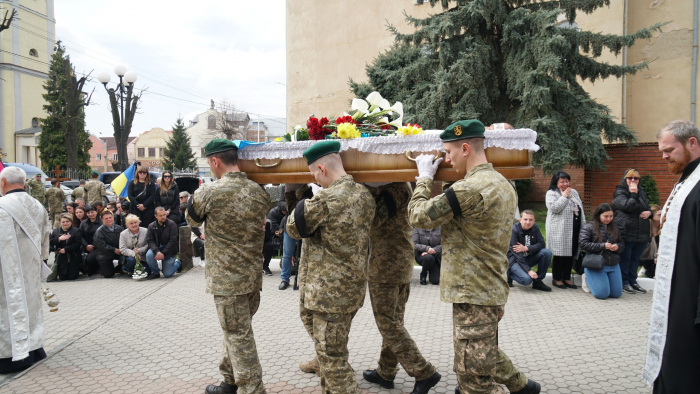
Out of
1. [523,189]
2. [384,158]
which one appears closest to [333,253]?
[384,158]

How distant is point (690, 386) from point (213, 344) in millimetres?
4416

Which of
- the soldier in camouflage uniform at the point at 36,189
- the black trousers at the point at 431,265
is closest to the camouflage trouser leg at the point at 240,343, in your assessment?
the black trousers at the point at 431,265

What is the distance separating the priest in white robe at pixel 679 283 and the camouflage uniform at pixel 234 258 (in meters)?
2.84

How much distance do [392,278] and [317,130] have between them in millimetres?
1419

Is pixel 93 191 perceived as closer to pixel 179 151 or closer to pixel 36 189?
pixel 36 189

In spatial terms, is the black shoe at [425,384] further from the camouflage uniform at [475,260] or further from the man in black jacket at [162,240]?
the man in black jacket at [162,240]

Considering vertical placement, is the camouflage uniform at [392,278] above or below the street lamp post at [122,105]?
below

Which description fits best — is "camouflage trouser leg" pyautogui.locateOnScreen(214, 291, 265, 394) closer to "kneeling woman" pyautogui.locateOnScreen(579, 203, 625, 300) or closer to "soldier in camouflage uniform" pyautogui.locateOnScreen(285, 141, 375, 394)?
"soldier in camouflage uniform" pyautogui.locateOnScreen(285, 141, 375, 394)

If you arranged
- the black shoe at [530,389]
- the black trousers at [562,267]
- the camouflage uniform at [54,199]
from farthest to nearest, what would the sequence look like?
the camouflage uniform at [54,199] < the black trousers at [562,267] < the black shoe at [530,389]

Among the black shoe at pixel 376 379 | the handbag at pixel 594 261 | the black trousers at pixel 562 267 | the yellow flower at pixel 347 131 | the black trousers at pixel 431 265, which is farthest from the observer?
the black trousers at pixel 431 265

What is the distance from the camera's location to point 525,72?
42.3ft

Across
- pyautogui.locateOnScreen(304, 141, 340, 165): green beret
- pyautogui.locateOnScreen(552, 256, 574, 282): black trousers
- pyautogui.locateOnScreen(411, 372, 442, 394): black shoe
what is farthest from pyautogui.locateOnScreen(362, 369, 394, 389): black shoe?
pyautogui.locateOnScreen(552, 256, 574, 282): black trousers

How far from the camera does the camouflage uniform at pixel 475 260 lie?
310 cm

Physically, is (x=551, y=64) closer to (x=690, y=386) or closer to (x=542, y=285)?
(x=542, y=285)
